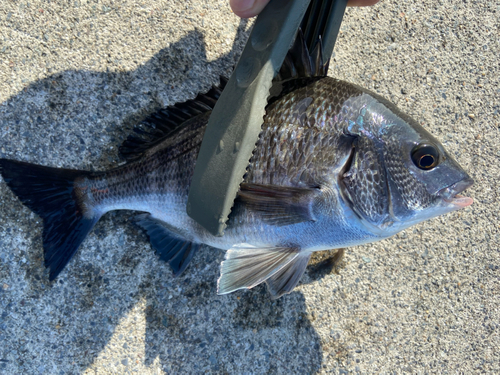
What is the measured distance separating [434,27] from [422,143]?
1392mm

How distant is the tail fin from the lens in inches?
65.8

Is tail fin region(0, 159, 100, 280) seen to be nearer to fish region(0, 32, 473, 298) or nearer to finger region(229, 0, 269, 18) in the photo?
fish region(0, 32, 473, 298)

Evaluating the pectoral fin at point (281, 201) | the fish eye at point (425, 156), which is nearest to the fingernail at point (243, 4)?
the pectoral fin at point (281, 201)

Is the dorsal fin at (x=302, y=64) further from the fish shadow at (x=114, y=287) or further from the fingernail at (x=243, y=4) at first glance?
the fish shadow at (x=114, y=287)

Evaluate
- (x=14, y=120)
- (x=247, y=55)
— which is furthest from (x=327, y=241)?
(x=14, y=120)

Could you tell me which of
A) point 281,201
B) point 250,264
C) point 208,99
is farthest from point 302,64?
point 250,264

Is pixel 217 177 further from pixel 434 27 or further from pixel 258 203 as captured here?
pixel 434 27

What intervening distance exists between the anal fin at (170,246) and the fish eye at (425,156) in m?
1.13

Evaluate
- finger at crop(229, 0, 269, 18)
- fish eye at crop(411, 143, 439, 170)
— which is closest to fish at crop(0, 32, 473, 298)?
fish eye at crop(411, 143, 439, 170)

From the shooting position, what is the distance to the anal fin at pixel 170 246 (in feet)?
5.99

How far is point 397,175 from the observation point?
1415 mm

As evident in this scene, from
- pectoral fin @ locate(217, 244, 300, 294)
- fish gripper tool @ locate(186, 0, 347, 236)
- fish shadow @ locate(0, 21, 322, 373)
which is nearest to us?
fish gripper tool @ locate(186, 0, 347, 236)

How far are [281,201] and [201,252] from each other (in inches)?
29.0

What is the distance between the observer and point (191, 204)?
5.03 ft
